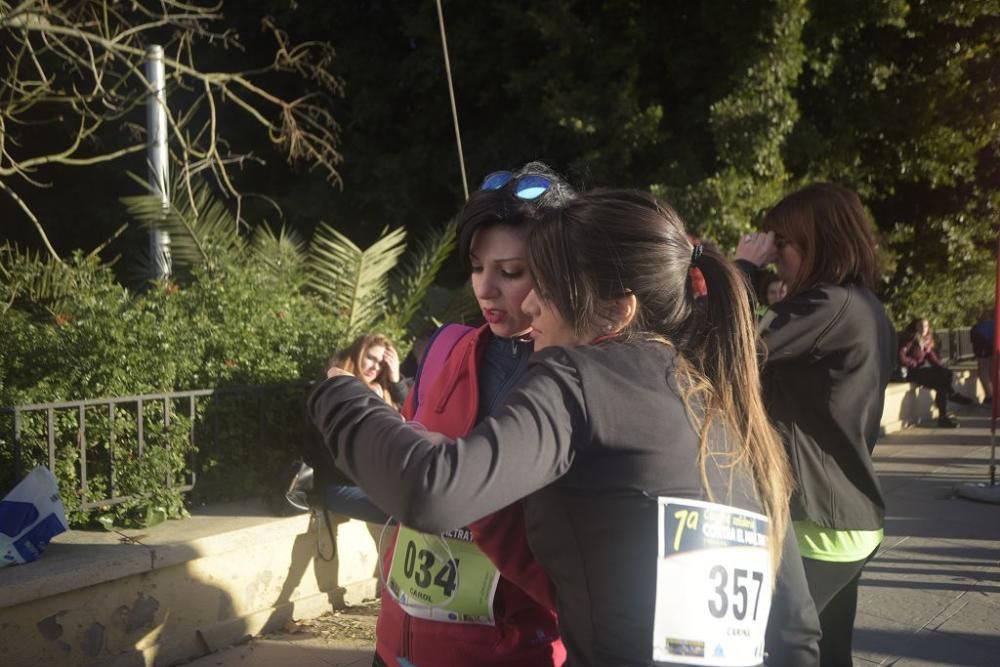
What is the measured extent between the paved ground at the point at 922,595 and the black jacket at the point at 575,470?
3.23 metres

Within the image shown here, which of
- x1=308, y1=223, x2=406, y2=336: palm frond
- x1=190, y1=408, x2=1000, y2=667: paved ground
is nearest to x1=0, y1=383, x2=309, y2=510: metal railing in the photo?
x1=190, y1=408, x2=1000, y2=667: paved ground

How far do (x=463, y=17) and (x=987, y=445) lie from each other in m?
8.88

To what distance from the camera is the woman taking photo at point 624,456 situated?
1.37m

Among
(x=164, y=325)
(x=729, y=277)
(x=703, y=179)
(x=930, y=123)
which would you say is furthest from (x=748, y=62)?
(x=729, y=277)

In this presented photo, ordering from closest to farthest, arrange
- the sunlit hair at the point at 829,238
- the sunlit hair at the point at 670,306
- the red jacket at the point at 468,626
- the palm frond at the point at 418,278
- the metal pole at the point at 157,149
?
the sunlit hair at the point at 670,306 < the red jacket at the point at 468,626 < the sunlit hair at the point at 829,238 < the metal pole at the point at 157,149 < the palm frond at the point at 418,278

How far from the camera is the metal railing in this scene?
4402 millimetres

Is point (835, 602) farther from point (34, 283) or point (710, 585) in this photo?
point (34, 283)

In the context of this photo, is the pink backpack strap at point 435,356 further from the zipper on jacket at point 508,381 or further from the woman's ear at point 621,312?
the woman's ear at point 621,312

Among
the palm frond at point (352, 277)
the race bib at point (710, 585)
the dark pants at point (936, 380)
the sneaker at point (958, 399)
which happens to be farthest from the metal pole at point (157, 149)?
the sneaker at point (958, 399)

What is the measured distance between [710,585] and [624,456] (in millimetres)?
254

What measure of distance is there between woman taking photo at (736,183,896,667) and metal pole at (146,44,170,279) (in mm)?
5442

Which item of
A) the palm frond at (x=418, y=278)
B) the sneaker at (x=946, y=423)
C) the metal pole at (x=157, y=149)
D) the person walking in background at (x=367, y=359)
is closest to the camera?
the person walking in background at (x=367, y=359)

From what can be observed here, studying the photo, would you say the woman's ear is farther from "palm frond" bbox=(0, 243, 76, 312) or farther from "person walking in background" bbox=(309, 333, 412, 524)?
"palm frond" bbox=(0, 243, 76, 312)

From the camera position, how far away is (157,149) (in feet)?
24.2
